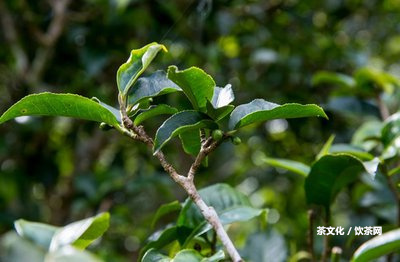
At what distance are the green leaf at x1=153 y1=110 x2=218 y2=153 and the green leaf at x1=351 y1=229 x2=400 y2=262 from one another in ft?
0.64

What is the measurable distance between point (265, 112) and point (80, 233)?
23cm

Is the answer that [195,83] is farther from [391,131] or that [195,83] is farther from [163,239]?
[391,131]

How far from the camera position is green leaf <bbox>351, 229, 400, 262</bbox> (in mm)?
554

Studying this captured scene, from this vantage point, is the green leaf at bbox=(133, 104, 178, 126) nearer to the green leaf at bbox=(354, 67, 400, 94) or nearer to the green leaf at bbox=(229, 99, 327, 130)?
the green leaf at bbox=(229, 99, 327, 130)

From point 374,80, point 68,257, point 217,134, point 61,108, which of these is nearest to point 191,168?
point 217,134

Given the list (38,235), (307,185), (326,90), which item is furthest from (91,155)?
(38,235)

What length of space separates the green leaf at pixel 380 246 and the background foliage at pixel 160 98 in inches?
30.4

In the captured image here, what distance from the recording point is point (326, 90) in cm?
180

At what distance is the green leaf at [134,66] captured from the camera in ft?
2.05

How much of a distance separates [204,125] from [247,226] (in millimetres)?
1232

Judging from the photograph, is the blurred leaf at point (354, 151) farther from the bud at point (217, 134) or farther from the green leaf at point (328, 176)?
the bud at point (217, 134)

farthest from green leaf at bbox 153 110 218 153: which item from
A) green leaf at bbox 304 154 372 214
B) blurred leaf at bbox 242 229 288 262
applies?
blurred leaf at bbox 242 229 288 262

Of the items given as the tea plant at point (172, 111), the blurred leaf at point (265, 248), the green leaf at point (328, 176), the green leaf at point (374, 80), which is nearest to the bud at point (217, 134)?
the tea plant at point (172, 111)

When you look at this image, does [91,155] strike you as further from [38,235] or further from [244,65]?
[38,235]
